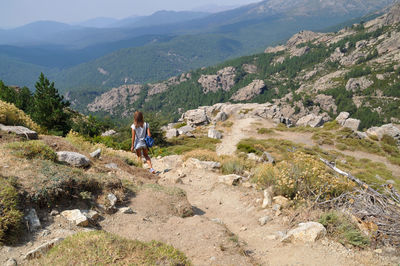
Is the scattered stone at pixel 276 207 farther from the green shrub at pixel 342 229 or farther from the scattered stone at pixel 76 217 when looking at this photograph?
the scattered stone at pixel 76 217

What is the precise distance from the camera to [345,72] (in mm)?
157125

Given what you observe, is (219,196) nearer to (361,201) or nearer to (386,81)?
(361,201)

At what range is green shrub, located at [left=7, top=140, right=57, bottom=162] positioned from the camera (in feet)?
23.5

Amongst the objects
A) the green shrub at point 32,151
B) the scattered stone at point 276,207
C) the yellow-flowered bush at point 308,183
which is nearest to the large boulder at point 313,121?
the yellow-flowered bush at point 308,183

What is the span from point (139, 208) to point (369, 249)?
582 centimetres

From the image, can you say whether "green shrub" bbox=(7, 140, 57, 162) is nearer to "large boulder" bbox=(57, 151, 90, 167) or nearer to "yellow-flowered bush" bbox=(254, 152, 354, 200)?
"large boulder" bbox=(57, 151, 90, 167)

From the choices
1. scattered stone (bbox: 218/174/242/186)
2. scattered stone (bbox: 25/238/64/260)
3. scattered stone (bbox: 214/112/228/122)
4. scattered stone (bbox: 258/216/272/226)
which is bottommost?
scattered stone (bbox: 214/112/228/122)

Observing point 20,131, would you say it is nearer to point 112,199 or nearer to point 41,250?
point 112,199

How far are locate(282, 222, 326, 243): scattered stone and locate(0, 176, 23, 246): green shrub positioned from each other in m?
5.72

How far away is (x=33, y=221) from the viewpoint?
479 centimetres

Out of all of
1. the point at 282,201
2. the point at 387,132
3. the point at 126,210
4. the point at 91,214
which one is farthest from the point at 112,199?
the point at 387,132

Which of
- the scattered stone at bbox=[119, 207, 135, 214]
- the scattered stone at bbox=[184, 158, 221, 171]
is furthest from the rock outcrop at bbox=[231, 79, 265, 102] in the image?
the scattered stone at bbox=[119, 207, 135, 214]

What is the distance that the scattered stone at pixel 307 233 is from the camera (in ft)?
18.9

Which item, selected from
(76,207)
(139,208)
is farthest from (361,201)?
(76,207)
